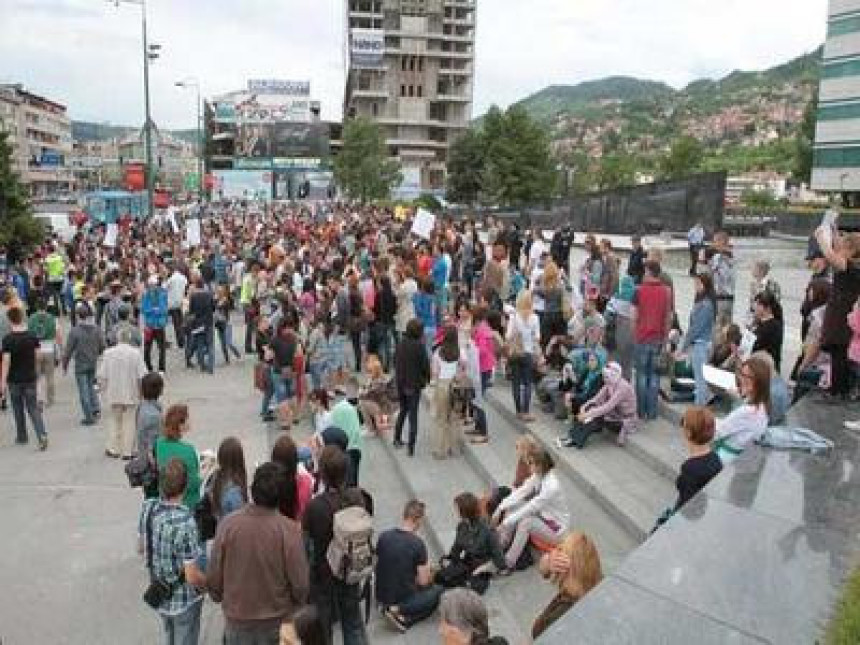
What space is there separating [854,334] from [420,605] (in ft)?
15.1

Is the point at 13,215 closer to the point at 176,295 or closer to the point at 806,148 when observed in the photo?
the point at 176,295

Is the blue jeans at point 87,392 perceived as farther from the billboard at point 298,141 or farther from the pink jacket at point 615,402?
the billboard at point 298,141

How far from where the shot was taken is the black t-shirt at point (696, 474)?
18.0ft

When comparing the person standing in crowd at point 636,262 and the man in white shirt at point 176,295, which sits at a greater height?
the person standing in crowd at point 636,262

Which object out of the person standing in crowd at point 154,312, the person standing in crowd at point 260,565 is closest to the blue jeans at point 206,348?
the person standing in crowd at point 154,312

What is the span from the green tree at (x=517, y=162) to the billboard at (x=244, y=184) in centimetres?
3222

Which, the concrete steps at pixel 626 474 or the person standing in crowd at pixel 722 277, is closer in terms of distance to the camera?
the concrete steps at pixel 626 474

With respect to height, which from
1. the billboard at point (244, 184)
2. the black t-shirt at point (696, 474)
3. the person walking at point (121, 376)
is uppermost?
the billboard at point (244, 184)

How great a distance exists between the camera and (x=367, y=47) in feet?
334

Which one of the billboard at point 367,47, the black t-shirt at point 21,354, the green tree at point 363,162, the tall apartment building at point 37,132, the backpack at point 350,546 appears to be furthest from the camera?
the tall apartment building at point 37,132

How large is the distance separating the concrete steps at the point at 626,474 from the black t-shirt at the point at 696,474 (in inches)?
41.7

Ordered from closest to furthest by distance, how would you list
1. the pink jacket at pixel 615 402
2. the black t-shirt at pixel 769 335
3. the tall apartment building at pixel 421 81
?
the black t-shirt at pixel 769 335 → the pink jacket at pixel 615 402 → the tall apartment building at pixel 421 81

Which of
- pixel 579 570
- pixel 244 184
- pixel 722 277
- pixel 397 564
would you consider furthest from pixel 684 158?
pixel 579 570

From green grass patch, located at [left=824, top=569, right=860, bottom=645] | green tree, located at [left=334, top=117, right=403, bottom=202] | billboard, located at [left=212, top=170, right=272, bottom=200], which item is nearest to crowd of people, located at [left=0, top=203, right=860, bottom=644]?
green grass patch, located at [left=824, top=569, right=860, bottom=645]
